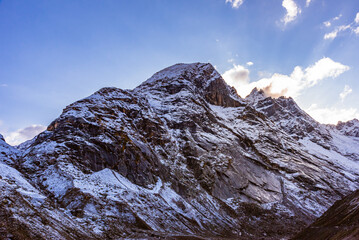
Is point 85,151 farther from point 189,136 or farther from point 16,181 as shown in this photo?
point 189,136

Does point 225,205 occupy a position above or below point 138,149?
below

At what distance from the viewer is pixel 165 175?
53.0m

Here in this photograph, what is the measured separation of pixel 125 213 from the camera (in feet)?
116

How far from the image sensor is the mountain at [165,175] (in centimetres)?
3256

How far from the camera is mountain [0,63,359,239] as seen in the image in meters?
32.6

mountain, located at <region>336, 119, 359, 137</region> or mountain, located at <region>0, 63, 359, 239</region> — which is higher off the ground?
mountain, located at <region>336, 119, 359, 137</region>

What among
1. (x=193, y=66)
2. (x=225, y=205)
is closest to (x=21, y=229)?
(x=225, y=205)

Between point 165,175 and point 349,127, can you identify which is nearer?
point 165,175

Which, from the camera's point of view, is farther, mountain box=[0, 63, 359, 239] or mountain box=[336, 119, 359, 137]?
mountain box=[336, 119, 359, 137]

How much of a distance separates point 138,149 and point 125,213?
18.8 m

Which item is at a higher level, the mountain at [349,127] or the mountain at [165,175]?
the mountain at [349,127]

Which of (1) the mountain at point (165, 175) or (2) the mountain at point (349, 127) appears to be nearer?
(1) the mountain at point (165, 175)

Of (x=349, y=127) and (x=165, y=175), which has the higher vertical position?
(x=349, y=127)

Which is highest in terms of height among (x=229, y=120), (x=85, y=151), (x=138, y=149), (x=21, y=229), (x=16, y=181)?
(x=229, y=120)
